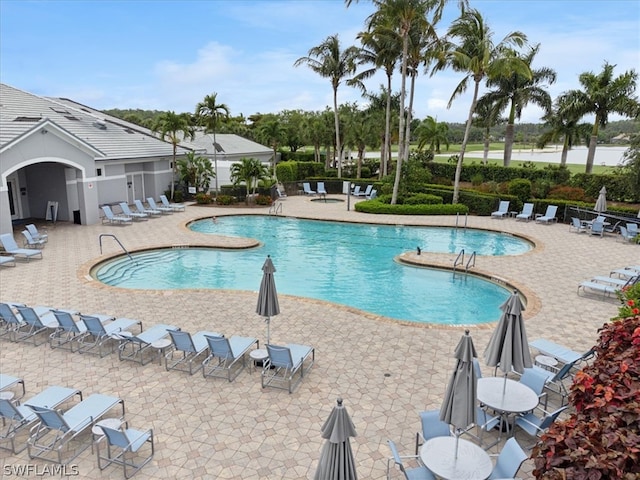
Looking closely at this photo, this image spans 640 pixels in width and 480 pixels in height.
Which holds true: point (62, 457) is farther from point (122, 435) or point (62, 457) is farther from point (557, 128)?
point (557, 128)

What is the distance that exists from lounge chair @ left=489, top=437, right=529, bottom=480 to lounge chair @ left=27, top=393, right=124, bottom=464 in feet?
20.0

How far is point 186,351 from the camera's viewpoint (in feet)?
32.3

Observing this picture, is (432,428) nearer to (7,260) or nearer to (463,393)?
(463,393)

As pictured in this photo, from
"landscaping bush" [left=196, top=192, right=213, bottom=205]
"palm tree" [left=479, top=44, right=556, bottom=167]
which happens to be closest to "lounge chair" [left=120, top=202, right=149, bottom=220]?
"landscaping bush" [left=196, top=192, right=213, bottom=205]

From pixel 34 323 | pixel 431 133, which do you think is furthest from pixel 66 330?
pixel 431 133

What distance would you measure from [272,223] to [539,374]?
2015cm

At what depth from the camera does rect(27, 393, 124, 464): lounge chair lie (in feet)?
22.8

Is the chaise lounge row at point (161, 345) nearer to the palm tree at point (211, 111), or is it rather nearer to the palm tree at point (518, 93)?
the palm tree at point (211, 111)

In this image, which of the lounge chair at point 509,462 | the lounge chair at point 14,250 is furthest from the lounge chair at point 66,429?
the lounge chair at point 14,250

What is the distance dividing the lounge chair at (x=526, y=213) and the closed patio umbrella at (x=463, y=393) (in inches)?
903

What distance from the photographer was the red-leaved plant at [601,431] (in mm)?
4484

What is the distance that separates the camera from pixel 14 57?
82.3 feet

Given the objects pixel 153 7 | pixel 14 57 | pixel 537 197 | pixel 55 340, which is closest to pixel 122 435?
pixel 55 340

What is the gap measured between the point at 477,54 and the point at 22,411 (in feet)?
88.0
